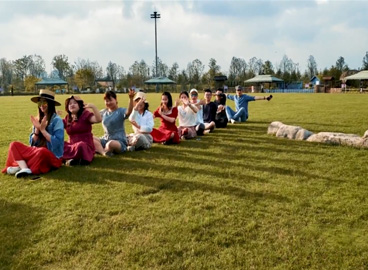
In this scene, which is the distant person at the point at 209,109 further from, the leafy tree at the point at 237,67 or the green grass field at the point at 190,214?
the leafy tree at the point at 237,67

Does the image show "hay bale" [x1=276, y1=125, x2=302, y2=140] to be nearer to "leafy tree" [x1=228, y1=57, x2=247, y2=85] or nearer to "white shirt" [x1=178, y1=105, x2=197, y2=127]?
"white shirt" [x1=178, y1=105, x2=197, y2=127]

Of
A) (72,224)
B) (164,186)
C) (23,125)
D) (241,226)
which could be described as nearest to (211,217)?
(241,226)

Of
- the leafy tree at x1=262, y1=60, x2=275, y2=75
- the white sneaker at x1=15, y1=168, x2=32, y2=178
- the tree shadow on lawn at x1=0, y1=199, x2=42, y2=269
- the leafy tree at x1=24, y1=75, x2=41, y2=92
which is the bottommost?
the tree shadow on lawn at x1=0, y1=199, x2=42, y2=269

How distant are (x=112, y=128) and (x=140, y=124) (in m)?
0.95

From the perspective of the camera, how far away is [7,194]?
4469 millimetres

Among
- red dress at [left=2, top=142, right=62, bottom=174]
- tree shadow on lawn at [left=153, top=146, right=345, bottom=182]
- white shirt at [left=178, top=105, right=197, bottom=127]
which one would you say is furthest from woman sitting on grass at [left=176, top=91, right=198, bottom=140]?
red dress at [left=2, top=142, right=62, bottom=174]

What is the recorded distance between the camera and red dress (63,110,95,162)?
590 centimetres

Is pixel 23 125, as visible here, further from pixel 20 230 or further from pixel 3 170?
pixel 20 230

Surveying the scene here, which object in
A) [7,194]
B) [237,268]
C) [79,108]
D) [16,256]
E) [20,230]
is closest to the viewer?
[237,268]

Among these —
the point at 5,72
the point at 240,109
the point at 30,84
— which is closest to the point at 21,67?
the point at 5,72

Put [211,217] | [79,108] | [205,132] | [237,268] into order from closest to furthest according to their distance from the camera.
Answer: [237,268]
[211,217]
[79,108]
[205,132]

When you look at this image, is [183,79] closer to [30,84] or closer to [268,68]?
[268,68]

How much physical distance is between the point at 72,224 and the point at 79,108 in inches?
120

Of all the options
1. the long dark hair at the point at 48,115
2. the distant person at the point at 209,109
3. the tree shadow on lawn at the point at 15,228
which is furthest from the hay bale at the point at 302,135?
the tree shadow on lawn at the point at 15,228
